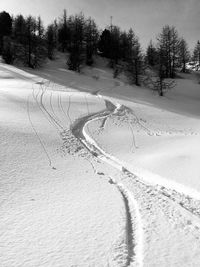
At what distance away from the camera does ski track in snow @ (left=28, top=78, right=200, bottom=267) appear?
20.9ft

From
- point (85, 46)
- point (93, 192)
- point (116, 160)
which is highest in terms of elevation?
point (85, 46)

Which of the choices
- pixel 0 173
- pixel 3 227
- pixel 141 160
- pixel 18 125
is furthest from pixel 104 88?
pixel 3 227

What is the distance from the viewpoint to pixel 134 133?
18641 mm

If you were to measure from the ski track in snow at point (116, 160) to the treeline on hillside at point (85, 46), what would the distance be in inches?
884

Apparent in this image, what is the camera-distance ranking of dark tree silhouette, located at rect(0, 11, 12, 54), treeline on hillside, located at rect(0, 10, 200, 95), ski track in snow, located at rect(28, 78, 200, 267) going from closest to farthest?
1. ski track in snow, located at rect(28, 78, 200, 267)
2. treeline on hillside, located at rect(0, 10, 200, 95)
3. dark tree silhouette, located at rect(0, 11, 12, 54)

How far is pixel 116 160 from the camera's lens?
12938mm

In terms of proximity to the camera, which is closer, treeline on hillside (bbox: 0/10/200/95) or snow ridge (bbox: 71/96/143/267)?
snow ridge (bbox: 71/96/143/267)

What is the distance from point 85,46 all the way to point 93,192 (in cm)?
5534

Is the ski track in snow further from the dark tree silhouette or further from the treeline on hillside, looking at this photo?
the dark tree silhouette

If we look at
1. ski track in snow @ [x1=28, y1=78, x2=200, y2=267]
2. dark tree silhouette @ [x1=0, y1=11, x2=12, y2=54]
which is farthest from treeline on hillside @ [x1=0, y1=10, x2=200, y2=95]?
ski track in snow @ [x1=28, y1=78, x2=200, y2=267]

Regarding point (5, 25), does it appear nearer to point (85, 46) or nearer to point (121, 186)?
point (85, 46)

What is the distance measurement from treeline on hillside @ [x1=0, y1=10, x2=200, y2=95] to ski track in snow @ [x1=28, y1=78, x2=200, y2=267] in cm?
2246

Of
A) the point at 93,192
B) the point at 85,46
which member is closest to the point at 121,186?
the point at 93,192

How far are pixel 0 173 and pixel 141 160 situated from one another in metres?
6.67
